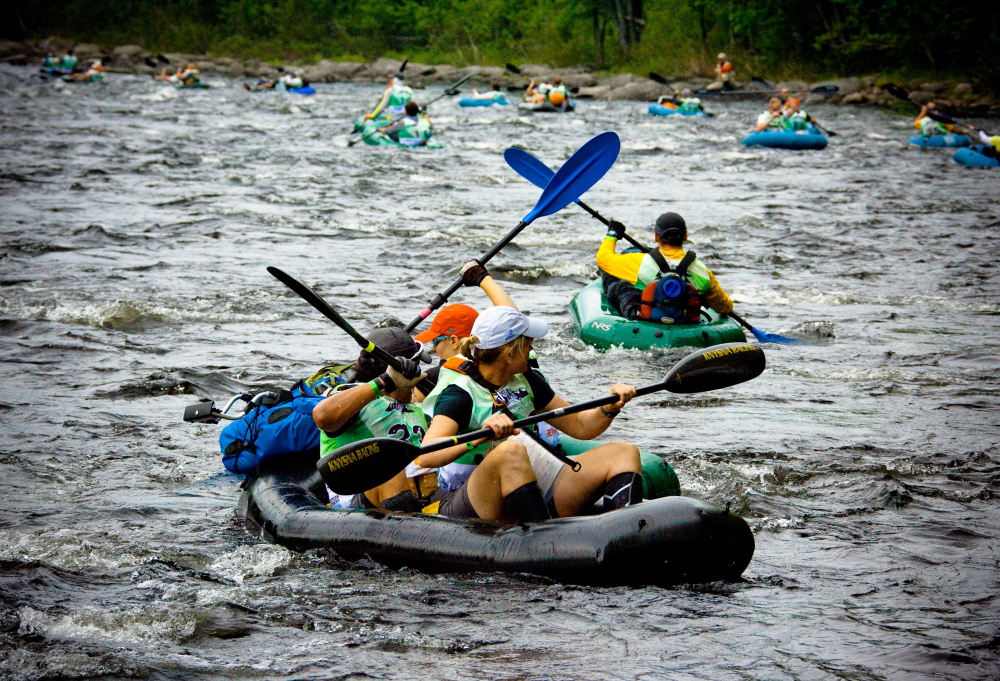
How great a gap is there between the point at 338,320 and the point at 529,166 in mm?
3049

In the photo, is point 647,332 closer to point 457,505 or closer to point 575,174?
point 575,174

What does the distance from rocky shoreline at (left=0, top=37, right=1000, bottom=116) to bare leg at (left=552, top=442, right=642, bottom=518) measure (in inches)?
821

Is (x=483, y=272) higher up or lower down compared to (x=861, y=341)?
higher up

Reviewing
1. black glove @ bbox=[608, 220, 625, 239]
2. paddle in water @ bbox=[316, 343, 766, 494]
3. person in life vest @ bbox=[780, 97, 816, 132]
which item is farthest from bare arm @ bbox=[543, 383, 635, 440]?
person in life vest @ bbox=[780, 97, 816, 132]

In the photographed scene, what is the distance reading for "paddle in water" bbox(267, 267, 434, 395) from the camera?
12.6 feet

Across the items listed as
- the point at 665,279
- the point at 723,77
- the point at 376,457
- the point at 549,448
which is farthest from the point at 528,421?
the point at 723,77

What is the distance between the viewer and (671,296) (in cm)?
662

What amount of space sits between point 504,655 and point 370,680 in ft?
1.33

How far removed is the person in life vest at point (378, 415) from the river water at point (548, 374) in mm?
332

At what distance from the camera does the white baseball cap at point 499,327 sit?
12.1 ft

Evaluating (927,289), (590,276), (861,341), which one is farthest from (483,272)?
(927,289)

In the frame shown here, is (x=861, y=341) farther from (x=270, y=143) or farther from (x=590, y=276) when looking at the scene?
(x=270, y=143)

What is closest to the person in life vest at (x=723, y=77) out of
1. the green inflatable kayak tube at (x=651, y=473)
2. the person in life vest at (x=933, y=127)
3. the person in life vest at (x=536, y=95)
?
the person in life vest at (x=536, y=95)

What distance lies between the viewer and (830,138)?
64.8 ft
